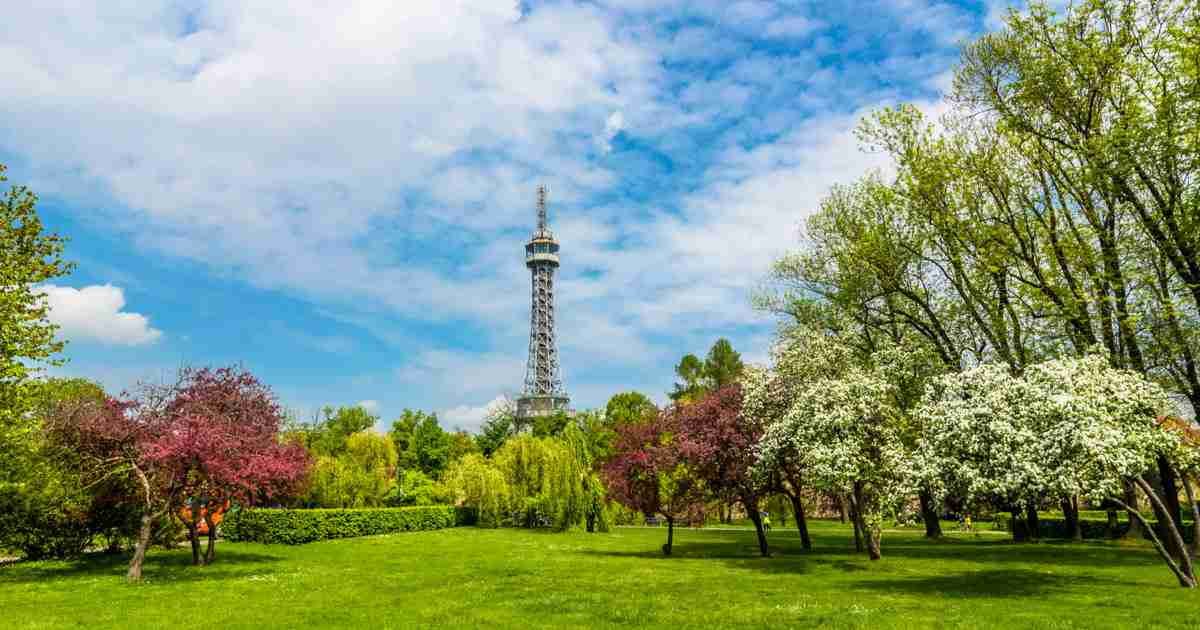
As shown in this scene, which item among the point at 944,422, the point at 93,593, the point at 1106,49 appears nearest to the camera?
the point at 944,422

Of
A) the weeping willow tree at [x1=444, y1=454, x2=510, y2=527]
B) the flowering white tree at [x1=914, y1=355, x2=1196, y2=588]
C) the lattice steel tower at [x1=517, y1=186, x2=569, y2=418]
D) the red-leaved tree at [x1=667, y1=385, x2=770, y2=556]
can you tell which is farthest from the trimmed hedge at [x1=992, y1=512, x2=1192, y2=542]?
the lattice steel tower at [x1=517, y1=186, x2=569, y2=418]

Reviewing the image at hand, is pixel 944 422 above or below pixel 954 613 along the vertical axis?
above

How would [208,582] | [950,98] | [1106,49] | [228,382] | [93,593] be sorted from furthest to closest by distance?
[950,98], [228,382], [1106,49], [208,582], [93,593]

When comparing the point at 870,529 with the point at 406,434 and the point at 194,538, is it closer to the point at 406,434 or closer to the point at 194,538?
the point at 194,538

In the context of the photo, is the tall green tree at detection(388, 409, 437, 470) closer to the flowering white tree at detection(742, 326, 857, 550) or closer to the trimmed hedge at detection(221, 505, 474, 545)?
the trimmed hedge at detection(221, 505, 474, 545)

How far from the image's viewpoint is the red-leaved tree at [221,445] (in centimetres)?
2397

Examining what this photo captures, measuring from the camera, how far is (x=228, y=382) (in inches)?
1113

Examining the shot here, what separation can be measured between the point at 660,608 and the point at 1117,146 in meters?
20.8

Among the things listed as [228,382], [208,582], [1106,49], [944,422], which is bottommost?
[208,582]

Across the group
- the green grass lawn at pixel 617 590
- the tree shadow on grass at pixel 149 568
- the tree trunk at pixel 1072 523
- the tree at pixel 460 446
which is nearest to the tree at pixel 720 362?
the tree at pixel 460 446

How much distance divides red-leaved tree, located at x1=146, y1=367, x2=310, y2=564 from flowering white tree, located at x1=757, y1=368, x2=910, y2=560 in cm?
1822

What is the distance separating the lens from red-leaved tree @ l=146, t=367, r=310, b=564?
24.0 meters

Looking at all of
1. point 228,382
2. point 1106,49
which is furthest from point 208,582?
point 1106,49

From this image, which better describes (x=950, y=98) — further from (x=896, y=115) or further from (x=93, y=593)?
(x=93, y=593)
